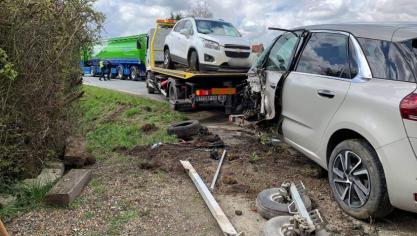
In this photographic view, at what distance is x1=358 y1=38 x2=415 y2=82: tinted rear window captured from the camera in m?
3.96

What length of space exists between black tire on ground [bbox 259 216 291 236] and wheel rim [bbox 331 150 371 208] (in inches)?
31.0

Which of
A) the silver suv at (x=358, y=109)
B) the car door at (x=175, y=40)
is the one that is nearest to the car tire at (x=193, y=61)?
the car door at (x=175, y=40)

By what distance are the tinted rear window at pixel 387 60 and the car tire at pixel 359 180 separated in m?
0.68

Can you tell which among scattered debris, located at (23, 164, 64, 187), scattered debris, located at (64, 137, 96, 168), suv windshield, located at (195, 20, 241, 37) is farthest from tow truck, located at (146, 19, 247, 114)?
scattered debris, located at (23, 164, 64, 187)

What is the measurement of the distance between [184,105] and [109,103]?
4.54 metres

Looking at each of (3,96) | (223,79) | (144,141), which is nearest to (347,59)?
(3,96)

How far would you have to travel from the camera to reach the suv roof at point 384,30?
413 cm

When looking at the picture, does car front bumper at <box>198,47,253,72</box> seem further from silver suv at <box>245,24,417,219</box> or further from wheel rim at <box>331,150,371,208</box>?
wheel rim at <box>331,150,371,208</box>

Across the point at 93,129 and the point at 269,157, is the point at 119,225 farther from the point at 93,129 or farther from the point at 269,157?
the point at 93,129

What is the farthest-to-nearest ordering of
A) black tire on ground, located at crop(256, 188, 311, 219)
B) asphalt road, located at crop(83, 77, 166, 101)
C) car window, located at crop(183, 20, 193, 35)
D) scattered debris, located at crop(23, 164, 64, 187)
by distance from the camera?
asphalt road, located at crop(83, 77, 166, 101) → car window, located at crop(183, 20, 193, 35) → scattered debris, located at crop(23, 164, 64, 187) → black tire on ground, located at crop(256, 188, 311, 219)

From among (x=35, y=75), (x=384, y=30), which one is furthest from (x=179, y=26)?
(x=384, y=30)

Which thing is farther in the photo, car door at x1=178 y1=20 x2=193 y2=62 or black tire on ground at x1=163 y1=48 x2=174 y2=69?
black tire on ground at x1=163 y1=48 x2=174 y2=69

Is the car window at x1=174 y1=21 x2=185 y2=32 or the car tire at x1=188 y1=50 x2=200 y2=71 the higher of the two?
the car window at x1=174 y1=21 x2=185 y2=32

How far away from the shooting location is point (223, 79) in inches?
477
